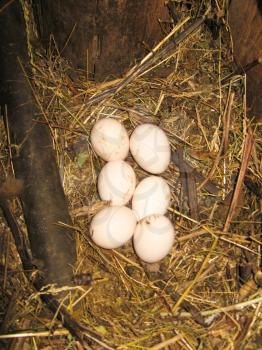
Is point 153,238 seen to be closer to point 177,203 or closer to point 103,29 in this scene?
point 177,203

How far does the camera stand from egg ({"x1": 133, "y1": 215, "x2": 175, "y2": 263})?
6.20 ft

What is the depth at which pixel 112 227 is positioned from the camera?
1.88 meters

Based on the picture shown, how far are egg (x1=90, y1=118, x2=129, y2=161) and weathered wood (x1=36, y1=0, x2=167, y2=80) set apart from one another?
43 cm

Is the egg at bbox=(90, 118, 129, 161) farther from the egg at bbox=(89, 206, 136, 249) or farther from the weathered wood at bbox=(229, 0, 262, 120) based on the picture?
the weathered wood at bbox=(229, 0, 262, 120)

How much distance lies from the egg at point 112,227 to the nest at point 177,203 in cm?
11

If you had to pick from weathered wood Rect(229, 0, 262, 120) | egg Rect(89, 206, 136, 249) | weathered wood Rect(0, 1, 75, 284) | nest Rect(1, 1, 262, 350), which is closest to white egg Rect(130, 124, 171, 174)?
nest Rect(1, 1, 262, 350)

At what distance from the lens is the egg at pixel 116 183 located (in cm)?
196

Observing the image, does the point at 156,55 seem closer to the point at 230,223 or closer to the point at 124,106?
the point at 124,106

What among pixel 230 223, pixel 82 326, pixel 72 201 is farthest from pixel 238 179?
pixel 82 326

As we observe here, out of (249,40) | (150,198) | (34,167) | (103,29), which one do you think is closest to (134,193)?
(150,198)

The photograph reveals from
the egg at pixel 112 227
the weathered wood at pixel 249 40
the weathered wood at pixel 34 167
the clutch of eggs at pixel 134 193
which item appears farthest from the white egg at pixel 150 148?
the weathered wood at pixel 249 40

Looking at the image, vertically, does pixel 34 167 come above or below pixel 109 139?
below

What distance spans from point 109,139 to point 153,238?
551 mm

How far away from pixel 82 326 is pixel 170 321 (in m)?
0.42
